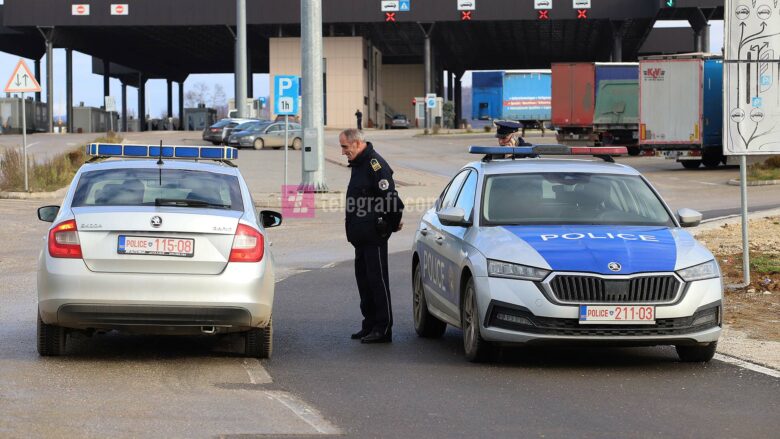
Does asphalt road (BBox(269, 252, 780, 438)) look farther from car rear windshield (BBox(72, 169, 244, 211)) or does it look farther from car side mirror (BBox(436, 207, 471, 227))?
car rear windshield (BBox(72, 169, 244, 211))

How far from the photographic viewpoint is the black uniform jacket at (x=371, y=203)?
10578mm

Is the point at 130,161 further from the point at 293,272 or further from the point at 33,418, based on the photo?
the point at 293,272

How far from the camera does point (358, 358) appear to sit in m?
9.67

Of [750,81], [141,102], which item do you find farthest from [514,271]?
[141,102]

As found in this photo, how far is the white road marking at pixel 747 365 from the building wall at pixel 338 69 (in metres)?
73.5

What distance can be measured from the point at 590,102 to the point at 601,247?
44696mm

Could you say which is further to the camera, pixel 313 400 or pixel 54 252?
pixel 54 252

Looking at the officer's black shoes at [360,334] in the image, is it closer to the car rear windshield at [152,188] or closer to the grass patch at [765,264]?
the car rear windshield at [152,188]

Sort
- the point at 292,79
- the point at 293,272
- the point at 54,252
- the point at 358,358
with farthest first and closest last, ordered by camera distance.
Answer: the point at 292,79 < the point at 293,272 < the point at 358,358 < the point at 54,252

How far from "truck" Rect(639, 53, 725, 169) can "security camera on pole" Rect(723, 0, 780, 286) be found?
27.7 meters

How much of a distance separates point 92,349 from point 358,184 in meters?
2.55

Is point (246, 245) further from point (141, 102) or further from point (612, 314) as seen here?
point (141, 102)

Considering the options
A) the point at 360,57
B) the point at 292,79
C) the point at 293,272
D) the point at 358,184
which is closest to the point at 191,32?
the point at 360,57

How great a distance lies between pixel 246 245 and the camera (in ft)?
29.6
